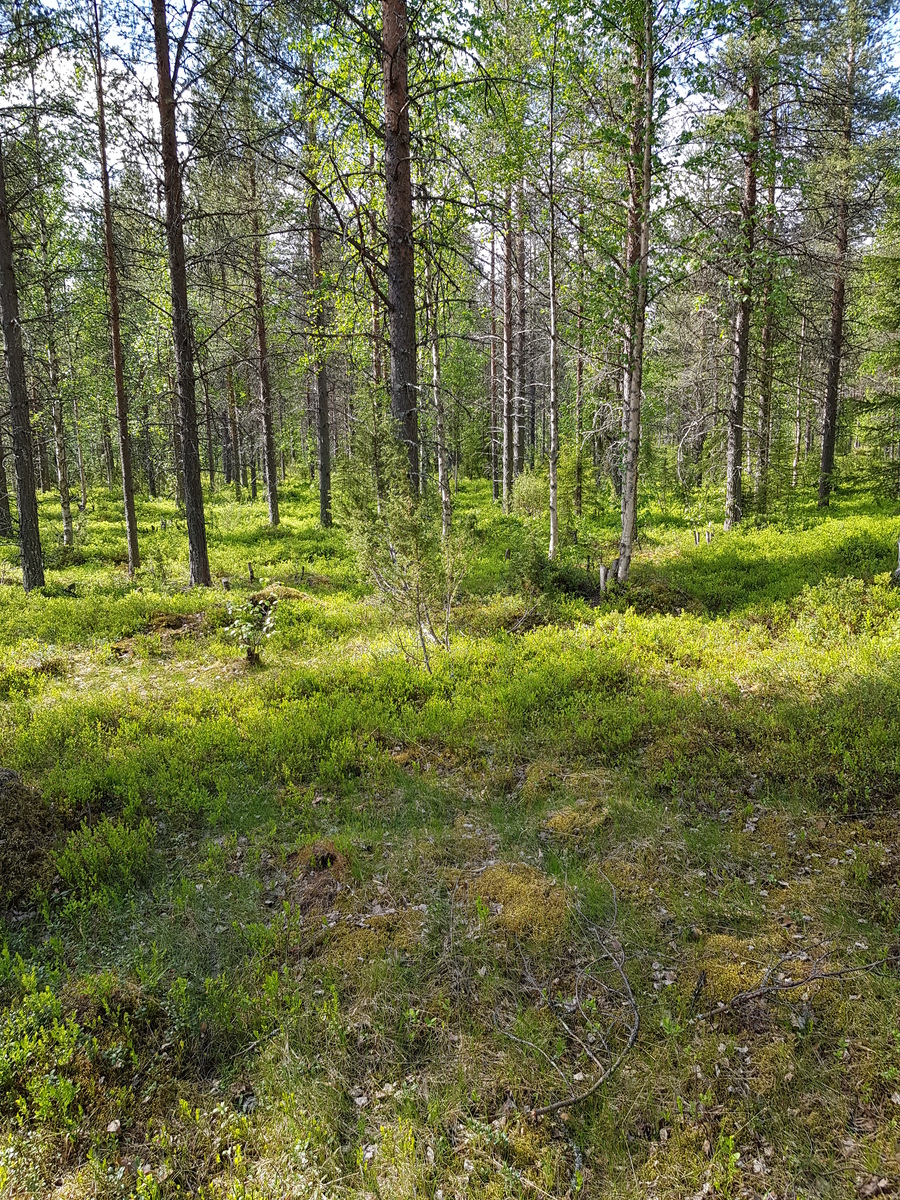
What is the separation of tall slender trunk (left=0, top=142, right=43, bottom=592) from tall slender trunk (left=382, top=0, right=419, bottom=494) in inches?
385

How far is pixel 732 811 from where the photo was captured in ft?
18.1

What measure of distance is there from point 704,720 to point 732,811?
58.3 inches

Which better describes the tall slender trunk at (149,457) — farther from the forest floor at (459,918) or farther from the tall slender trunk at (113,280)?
the forest floor at (459,918)

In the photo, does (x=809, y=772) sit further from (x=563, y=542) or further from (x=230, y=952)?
(x=563, y=542)

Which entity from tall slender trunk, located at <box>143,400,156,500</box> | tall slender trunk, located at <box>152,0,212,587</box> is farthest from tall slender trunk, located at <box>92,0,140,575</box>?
tall slender trunk, located at <box>143,400,156,500</box>

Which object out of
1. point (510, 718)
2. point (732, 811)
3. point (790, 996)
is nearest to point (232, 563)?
point (510, 718)

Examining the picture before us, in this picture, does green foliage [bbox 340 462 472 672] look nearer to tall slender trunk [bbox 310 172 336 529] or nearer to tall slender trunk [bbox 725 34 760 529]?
tall slender trunk [bbox 310 172 336 529]

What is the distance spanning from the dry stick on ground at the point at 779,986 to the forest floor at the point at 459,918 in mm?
29

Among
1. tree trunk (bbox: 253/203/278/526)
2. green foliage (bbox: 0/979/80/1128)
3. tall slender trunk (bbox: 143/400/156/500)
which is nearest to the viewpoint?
green foliage (bbox: 0/979/80/1128)

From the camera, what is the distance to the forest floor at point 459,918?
115 inches

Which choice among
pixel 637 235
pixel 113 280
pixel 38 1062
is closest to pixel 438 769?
pixel 38 1062

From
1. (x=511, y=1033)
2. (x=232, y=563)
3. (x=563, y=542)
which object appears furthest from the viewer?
(x=232, y=563)

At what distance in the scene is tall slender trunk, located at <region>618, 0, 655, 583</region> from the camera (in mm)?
9688

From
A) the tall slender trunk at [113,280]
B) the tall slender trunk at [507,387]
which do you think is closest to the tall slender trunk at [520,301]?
the tall slender trunk at [507,387]
